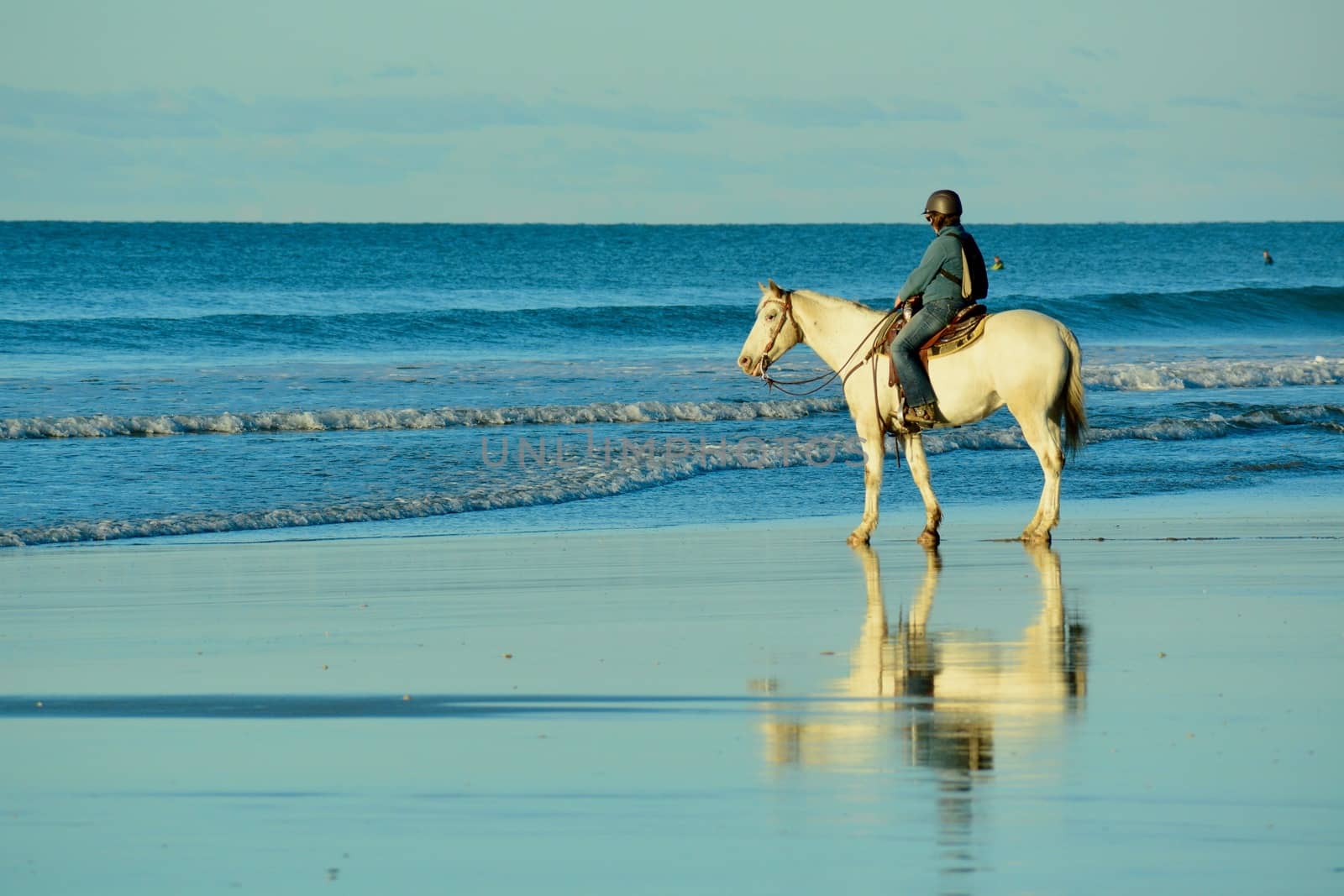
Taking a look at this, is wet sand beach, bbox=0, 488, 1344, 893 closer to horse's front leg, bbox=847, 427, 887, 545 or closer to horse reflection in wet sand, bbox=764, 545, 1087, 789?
horse reflection in wet sand, bbox=764, 545, 1087, 789

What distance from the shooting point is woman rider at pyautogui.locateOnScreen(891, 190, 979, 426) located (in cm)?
1175

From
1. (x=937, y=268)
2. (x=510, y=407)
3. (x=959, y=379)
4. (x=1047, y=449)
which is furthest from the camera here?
(x=510, y=407)

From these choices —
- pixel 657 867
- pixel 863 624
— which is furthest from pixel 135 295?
pixel 657 867

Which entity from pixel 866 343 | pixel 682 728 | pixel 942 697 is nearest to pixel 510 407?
pixel 866 343

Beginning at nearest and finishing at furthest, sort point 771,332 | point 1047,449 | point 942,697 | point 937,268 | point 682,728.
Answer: point 682,728
point 942,697
point 937,268
point 1047,449
point 771,332

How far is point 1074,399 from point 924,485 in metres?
1.22

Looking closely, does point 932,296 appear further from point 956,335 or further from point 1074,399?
point 1074,399

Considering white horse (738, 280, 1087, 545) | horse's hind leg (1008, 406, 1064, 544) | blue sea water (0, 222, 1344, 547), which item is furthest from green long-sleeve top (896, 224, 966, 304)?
blue sea water (0, 222, 1344, 547)

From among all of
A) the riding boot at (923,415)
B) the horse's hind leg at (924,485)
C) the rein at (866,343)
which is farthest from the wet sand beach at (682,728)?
the rein at (866,343)

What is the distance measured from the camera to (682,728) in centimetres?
588

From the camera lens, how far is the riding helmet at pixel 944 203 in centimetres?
1185

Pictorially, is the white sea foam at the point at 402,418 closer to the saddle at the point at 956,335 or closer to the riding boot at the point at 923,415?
the riding boot at the point at 923,415

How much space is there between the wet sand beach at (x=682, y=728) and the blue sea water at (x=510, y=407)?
419 cm

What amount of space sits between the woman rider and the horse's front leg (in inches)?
18.9
